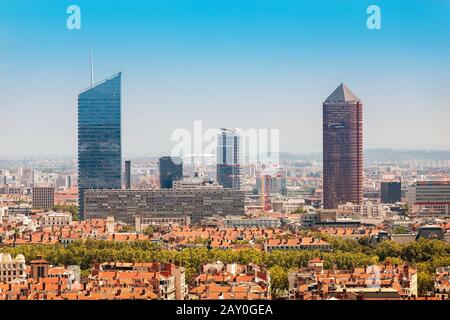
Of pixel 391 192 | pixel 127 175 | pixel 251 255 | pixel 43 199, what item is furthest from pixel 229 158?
pixel 43 199

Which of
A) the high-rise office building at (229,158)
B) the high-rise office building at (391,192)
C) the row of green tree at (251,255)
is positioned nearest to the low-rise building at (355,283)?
the row of green tree at (251,255)

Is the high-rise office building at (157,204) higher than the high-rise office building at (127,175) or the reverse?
the reverse

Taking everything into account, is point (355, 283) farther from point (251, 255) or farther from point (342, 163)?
point (342, 163)

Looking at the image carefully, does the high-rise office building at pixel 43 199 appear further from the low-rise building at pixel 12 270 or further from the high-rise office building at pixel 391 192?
the low-rise building at pixel 12 270

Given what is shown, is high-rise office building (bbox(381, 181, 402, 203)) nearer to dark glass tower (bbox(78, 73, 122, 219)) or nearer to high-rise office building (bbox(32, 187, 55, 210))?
dark glass tower (bbox(78, 73, 122, 219))

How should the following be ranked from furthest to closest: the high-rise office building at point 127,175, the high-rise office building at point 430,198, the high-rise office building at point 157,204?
1. the high-rise office building at point 430,198
2. the high-rise office building at point 157,204
3. the high-rise office building at point 127,175

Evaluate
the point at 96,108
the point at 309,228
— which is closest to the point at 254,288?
the point at 309,228
